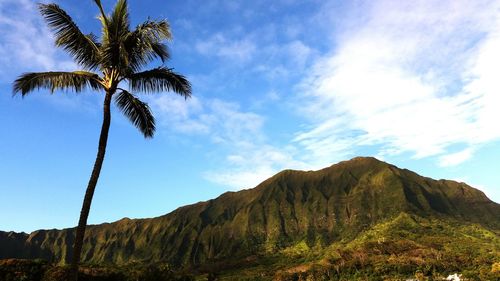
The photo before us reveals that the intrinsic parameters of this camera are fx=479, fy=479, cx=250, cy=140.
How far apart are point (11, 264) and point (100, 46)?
530 inches

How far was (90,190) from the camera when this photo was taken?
14.2 meters

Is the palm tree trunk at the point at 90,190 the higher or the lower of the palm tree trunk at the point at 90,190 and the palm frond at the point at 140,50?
the lower

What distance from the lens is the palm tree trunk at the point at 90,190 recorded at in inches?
520

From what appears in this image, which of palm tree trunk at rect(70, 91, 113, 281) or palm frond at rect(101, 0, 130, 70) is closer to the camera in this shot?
palm tree trunk at rect(70, 91, 113, 281)

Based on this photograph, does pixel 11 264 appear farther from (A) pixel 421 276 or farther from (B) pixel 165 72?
(A) pixel 421 276

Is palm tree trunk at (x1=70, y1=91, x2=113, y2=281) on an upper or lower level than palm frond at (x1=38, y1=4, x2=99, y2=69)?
lower

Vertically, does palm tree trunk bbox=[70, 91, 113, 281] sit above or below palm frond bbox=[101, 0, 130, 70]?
below

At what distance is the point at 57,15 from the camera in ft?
47.9

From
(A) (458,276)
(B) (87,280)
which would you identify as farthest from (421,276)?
(B) (87,280)

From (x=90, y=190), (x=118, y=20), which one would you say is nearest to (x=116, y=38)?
(x=118, y=20)

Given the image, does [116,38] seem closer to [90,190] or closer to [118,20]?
[118,20]

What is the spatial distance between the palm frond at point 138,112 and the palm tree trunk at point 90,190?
0.95 meters

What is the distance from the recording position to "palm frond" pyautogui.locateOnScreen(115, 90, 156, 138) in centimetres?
1605

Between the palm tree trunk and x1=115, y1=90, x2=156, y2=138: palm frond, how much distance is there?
0.95 metres
